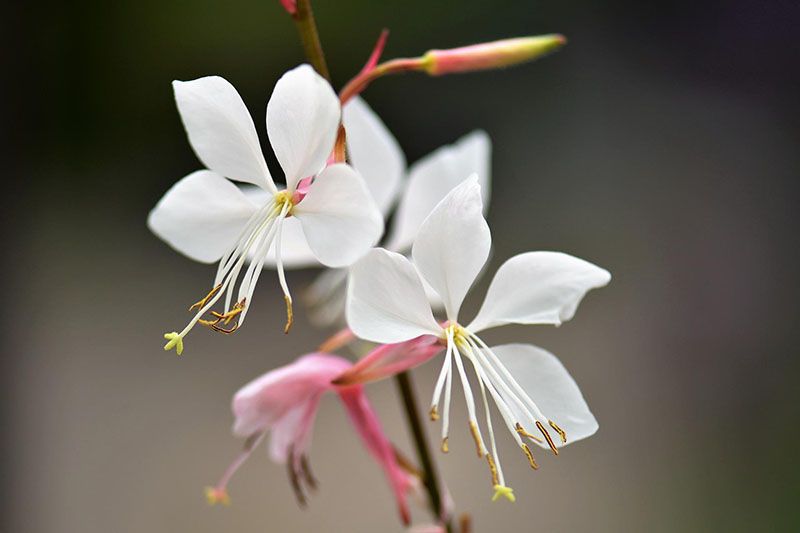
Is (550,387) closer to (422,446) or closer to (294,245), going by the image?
(422,446)

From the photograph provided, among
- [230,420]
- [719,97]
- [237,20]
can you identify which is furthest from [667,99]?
[230,420]

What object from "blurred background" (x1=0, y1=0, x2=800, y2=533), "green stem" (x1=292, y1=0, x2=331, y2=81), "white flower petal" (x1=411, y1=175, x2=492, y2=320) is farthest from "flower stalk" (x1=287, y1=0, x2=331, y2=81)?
"blurred background" (x1=0, y1=0, x2=800, y2=533)

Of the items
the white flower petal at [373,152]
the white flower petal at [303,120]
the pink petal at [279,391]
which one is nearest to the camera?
the white flower petal at [303,120]

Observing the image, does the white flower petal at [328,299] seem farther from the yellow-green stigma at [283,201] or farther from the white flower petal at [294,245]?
the yellow-green stigma at [283,201]

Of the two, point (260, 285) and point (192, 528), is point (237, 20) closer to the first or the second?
point (260, 285)

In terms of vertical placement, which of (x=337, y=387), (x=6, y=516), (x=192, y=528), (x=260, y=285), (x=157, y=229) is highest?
(x=157, y=229)

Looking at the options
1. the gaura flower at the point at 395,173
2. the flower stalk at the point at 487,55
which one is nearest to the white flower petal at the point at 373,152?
the gaura flower at the point at 395,173

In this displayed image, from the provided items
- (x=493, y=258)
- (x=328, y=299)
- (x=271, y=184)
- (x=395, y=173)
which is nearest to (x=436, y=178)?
(x=395, y=173)

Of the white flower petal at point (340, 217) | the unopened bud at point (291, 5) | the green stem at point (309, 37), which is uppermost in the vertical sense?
the unopened bud at point (291, 5)
